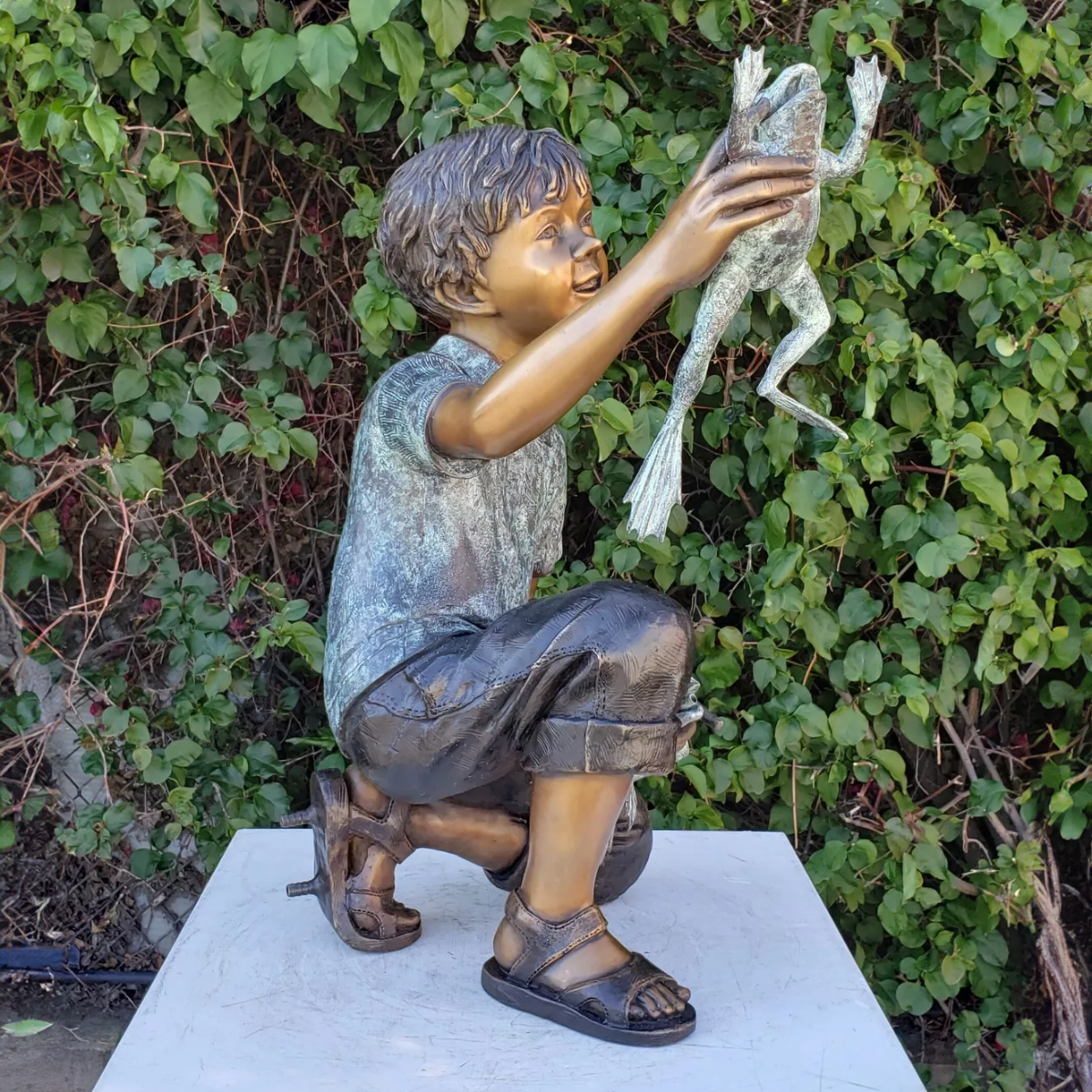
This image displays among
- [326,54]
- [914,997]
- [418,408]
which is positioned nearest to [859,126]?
[418,408]

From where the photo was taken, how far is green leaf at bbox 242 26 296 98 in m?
1.78

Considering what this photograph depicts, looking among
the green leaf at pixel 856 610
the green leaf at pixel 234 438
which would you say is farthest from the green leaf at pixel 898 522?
the green leaf at pixel 234 438

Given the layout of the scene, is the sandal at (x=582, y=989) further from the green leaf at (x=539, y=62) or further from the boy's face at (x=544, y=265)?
the green leaf at (x=539, y=62)

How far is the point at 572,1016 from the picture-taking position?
136cm

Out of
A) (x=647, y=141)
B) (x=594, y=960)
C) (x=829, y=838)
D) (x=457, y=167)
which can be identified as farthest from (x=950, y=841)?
(x=457, y=167)

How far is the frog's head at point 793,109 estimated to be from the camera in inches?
50.2

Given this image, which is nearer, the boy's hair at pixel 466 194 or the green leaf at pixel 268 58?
the boy's hair at pixel 466 194

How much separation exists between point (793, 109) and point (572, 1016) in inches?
38.5

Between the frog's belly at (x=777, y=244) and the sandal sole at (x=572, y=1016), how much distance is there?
812 mm

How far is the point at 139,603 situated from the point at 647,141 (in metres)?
1.30

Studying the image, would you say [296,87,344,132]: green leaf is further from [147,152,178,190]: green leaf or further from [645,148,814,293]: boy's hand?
[645,148,814,293]: boy's hand

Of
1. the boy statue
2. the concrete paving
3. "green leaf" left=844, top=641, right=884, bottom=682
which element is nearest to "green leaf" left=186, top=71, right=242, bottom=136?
the boy statue

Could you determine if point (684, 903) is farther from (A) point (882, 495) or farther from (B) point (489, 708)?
(A) point (882, 495)

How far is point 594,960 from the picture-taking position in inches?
54.1
